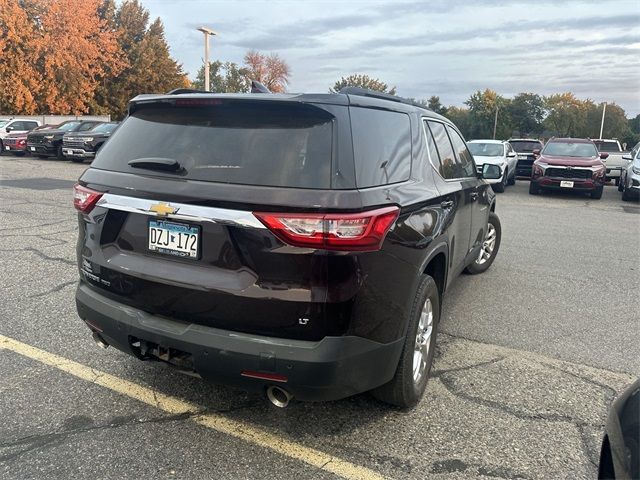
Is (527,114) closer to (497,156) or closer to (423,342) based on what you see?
(497,156)

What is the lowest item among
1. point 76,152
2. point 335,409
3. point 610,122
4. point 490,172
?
point 335,409

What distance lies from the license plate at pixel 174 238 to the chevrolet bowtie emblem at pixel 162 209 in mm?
51

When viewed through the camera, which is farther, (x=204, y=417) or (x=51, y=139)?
(x=51, y=139)

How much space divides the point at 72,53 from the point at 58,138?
17.1m

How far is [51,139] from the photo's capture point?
21.1m

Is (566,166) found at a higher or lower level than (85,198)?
lower

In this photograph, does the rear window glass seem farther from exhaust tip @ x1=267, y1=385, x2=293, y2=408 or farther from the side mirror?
the side mirror

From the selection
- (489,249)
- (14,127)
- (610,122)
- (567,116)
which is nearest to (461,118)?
(567,116)

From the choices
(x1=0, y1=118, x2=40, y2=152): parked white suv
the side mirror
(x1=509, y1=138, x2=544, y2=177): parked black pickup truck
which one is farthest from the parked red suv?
(x1=0, y1=118, x2=40, y2=152): parked white suv

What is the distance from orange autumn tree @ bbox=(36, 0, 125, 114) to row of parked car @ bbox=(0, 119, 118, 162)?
11.7 m

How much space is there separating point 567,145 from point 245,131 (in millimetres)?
15945

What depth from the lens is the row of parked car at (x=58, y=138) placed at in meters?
19.7

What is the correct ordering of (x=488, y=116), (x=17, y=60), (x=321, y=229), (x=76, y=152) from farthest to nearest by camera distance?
(x=488, y=116) → (x=17, y=60) → (x=76, y=152) → (x=321, y=229)

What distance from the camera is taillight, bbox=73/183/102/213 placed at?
290 centimetres
